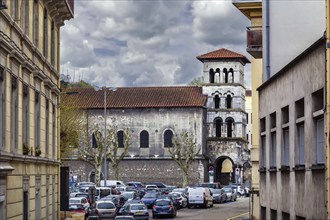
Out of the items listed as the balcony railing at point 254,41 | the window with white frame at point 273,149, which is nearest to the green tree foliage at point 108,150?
the balcony railing at point 254,41

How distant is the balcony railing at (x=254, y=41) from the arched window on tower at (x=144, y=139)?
70188mm

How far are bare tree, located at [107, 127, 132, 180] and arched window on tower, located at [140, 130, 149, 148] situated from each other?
5.64ft

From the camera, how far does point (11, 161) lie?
21375 millimetres

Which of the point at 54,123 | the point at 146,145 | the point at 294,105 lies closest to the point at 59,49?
the point at 54,123

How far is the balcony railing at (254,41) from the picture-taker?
1204 inches

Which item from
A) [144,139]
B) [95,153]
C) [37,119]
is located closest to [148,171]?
[144,139]

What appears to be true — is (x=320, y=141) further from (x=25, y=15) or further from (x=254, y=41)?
(x=254, y=41)

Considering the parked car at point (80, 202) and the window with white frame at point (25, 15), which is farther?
the parked car at point (80, 202)

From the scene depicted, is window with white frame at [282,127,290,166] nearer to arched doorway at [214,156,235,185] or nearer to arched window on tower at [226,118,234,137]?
arched doorway at [214,156,235,185]

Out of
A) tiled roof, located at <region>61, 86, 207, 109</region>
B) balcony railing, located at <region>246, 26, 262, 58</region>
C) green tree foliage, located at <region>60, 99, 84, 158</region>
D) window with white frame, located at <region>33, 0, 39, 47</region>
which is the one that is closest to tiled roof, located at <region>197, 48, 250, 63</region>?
tiled roof, located at <region>61, 86, 207, 109</region>

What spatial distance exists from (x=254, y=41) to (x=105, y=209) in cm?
2203

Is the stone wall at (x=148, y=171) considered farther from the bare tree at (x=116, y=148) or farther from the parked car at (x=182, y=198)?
the parked car at (x=182, y=198)

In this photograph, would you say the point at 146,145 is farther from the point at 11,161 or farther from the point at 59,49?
the point at 11,161

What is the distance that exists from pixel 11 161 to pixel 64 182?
14.1 meters
